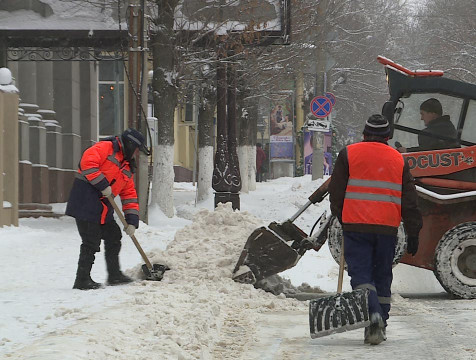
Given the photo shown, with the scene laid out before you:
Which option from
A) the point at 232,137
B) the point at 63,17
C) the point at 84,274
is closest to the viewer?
the point at 84,274

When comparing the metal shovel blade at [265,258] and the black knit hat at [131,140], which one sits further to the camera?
the metal shovel blade at [265,258]

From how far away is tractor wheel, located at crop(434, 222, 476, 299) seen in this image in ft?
35.4

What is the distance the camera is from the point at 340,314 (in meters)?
7.48

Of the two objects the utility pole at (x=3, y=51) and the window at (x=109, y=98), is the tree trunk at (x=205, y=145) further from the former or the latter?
the utility pole at (x=3, y=51)

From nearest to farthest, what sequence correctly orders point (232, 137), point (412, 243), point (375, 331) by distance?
point (375, 331), point (412, 243), point (232, 137)

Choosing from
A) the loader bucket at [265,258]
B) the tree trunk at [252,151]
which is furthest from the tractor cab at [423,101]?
the tree trunk at [252,151]

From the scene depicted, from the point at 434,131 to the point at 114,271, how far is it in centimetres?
371

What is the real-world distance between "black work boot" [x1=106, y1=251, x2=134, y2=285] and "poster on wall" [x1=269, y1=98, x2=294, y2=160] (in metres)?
38.5

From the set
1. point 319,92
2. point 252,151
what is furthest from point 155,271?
point 252,151

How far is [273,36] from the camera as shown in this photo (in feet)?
69.8

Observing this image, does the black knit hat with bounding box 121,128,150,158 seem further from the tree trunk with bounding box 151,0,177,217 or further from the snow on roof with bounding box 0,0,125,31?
the snow on roof with bounding box 0,0,125,31

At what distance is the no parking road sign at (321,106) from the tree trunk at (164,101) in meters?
7.78

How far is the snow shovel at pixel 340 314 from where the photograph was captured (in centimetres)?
744

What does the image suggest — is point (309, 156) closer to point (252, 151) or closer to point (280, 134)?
point (252, 151)
